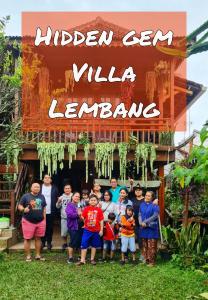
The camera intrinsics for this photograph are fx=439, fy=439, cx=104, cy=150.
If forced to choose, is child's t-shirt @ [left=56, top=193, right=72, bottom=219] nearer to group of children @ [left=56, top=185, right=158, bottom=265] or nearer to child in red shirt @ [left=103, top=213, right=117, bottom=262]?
group of children @ [left=56, top=185, right=158, bottom=265]

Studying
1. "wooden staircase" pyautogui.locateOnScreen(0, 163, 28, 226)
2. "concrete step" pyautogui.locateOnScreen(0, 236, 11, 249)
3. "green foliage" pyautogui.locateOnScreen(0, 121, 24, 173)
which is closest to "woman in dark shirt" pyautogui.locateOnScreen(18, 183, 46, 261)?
"concrete step" pyautogui.locateOnScreen(0, 236, 11, 249)

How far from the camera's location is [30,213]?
9289mm

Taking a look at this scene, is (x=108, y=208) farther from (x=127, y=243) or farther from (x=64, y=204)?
(x=64, y=204)

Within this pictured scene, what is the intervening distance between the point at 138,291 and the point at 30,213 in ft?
11.0

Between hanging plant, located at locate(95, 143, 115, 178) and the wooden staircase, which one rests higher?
hanging plant, located at locate(95, 143, 115, 178)

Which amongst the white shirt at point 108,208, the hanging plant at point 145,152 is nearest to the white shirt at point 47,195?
the white shirt at point 108,208

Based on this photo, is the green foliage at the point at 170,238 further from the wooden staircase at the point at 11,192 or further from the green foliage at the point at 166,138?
the wooden staircase at the point at 11,192

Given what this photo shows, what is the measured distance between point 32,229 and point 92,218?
4.33 feet

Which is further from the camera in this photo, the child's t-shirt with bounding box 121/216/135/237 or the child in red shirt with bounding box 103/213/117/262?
the child in red shirt with bounding box 103/213/117/262

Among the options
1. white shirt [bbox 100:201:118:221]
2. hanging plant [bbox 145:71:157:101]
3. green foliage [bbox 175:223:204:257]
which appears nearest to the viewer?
green foliage [bbox 175:223:204:257]

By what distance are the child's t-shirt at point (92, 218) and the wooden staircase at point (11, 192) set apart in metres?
3.19

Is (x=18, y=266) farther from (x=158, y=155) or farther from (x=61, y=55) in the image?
(x=61, y=55)

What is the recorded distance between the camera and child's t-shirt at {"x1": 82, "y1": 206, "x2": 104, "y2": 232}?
30.0ft

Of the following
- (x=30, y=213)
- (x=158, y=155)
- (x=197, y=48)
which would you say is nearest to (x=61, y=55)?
(x=158, y=155)
